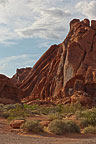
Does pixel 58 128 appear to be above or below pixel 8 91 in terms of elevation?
below

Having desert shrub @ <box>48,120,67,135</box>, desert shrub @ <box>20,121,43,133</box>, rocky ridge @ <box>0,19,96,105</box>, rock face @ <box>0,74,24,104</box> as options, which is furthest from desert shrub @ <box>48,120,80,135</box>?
rock face @ <box>0,74,24,104</box>

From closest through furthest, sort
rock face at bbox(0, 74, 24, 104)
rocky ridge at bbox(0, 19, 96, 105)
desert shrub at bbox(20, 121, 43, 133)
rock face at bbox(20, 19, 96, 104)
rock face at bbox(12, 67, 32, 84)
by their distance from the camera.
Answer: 1. desert shrub at bbox(20, 121, 43, 133)
2. rock face at bbox(0, 74, 24, 104)
3. rocky ridge at bbox(0, 19, 96, 105)
4. rock face at bbox(20, 19, 96, 104)
5. rock face at bbox(12, 67, 32, 84)

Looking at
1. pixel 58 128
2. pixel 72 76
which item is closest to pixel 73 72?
pixel 72 76

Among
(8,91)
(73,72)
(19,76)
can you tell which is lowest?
(8,91)

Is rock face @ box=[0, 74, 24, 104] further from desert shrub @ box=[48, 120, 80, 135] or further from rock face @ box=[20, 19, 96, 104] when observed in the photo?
desert shrub @ box=[48, 120, 80, 135]

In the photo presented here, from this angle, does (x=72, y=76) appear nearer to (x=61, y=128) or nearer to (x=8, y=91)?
(x=8, y=91)

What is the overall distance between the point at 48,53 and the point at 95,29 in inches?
860

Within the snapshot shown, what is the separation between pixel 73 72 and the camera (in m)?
51.0

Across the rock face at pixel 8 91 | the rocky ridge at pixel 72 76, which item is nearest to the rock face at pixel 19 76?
the rocky ridge at pixel 72 76

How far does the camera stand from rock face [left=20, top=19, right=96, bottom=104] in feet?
156

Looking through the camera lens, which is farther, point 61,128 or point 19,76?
point 19,76

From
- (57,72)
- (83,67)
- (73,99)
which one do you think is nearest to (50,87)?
(57,72)

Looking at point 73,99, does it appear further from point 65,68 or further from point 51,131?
point 51,131

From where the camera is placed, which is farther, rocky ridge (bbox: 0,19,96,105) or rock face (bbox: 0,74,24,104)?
rocky ridge (bbox: 0,19,96,105)
